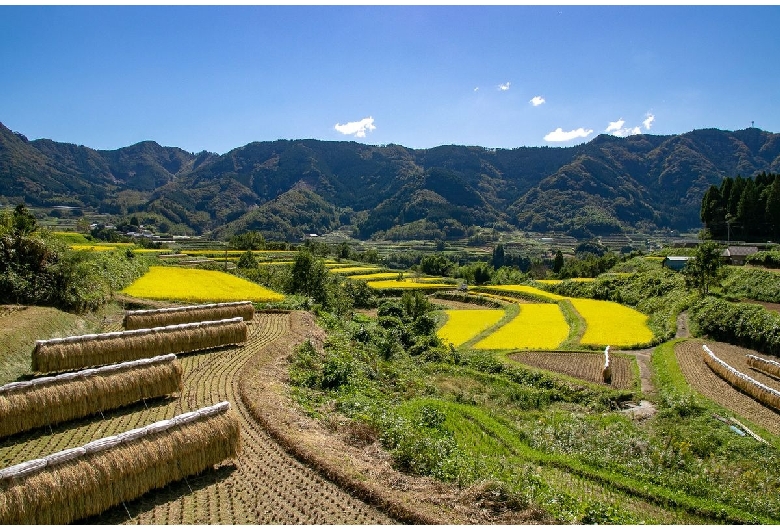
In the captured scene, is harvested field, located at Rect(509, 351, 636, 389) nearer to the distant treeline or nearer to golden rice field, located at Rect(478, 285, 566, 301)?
golden rice field, located at Rect(478, 285, 566, 301)

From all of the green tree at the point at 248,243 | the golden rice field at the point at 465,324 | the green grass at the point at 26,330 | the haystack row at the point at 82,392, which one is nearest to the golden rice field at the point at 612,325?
the golden rice field at the point at 465,324

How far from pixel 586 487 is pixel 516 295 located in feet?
137

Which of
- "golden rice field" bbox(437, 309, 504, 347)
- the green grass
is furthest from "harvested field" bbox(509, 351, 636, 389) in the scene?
the green grass

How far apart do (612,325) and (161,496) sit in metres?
30.9

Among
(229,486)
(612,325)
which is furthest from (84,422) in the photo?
(612,325)

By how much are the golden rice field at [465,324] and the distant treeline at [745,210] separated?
34053mm

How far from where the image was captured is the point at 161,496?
323 inches

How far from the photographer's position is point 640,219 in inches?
7249

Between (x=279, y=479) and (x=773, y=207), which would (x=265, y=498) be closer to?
(x=279, y=479)

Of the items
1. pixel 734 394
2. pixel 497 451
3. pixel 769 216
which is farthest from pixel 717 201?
pixel 497 451

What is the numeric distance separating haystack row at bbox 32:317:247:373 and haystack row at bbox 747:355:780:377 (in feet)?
70.4

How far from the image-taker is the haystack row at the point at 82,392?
9.73 metres

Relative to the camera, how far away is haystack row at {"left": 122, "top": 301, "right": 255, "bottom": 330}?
18.7 metres

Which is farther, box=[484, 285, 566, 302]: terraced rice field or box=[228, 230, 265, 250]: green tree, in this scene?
box=[228, 230, 265, 250]: green tree
